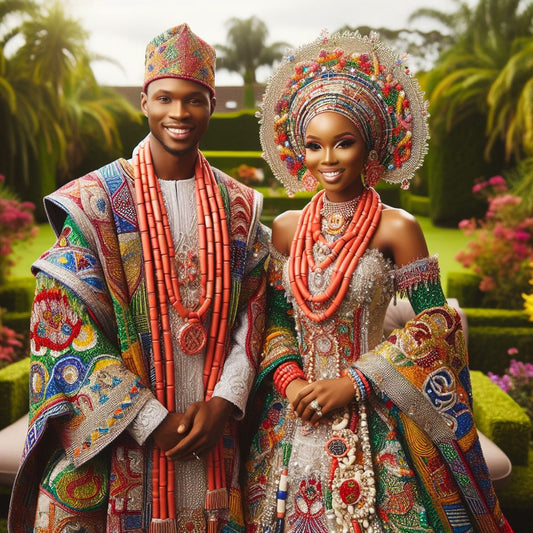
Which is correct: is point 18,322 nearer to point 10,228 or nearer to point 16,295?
point 16,295

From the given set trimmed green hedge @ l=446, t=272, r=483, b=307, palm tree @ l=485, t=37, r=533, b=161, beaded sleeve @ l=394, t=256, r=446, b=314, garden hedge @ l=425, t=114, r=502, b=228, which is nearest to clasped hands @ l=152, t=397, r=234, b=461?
beaded sleeve @ l=394, t=256, r=446, b=314

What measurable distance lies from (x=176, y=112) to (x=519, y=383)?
4.29 meters

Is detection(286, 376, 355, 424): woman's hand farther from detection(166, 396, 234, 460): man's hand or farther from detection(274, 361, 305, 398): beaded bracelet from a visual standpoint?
detection(166, 396, 234, 460): man's hand

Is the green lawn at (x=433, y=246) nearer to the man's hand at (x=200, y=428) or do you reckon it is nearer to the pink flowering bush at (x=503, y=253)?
the pink flowering bush at (x=503, y=253)

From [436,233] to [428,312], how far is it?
505 centimetres

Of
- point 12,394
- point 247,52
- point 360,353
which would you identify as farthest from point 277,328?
point 247,52

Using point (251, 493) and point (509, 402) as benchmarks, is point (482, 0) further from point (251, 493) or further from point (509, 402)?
point (251, 493)

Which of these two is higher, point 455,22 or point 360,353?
point 455,22

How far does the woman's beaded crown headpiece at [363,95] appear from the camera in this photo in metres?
2.18

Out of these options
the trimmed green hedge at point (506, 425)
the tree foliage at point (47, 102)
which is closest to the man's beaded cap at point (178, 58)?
the trimmed green hedge at point (506, 425)

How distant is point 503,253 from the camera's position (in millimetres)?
6633

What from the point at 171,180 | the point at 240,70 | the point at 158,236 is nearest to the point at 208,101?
the point at 171,180

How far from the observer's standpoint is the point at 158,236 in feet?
7.15

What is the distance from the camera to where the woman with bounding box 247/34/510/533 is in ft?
6.94
